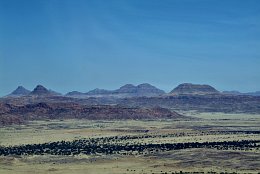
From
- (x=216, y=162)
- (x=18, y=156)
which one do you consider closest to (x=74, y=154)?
(x=18, y=156)

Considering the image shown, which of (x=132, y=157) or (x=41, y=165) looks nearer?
(x=41, y=165)

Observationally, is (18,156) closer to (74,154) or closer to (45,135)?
(74,154)

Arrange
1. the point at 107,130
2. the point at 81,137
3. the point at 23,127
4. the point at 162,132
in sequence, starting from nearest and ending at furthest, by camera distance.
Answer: the point at 81,137
the point at 162,132
the point at 107,130
the point at 23,127

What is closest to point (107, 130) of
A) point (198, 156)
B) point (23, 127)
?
point (23, 127)

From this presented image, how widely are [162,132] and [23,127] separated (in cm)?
5090

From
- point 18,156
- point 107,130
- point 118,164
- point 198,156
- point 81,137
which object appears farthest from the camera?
point 107,130

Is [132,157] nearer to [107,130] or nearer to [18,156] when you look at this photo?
[18,156]

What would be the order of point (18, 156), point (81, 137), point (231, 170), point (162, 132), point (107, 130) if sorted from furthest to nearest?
point (107, 130) < point (162, 132) < point (81, 137) < point (18, 156) < point (231, 170)

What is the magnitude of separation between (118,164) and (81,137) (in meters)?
50.7

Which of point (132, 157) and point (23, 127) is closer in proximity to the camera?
point (132, 157)

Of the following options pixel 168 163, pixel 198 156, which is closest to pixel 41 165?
pixel 168 163

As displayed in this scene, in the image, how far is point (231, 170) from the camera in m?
67.2

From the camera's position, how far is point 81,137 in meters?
123

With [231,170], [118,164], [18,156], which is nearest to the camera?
[231,170]
